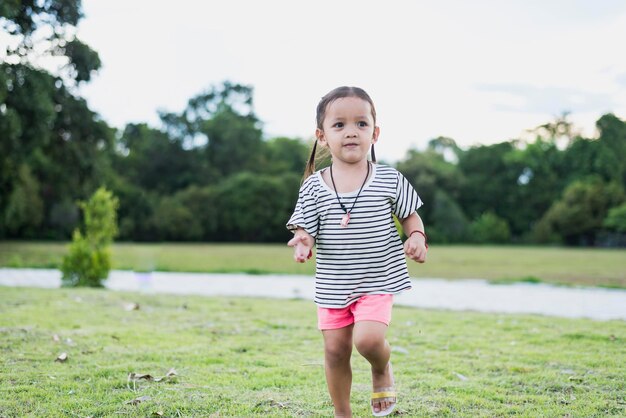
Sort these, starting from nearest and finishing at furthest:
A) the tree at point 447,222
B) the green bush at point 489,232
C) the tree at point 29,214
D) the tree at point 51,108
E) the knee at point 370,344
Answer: the knee at point 370,344
the tree at point 51,108
the tree at point 29,214
the tree at point 447,222
the green bush at point 489,232

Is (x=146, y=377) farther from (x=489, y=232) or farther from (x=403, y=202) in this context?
(x=489, y=232)

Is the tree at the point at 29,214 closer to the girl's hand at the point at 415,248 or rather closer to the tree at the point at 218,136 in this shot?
the tree at the point at 218,136

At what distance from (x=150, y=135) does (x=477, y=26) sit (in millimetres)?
42126

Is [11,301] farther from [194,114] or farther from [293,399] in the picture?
[194,114]

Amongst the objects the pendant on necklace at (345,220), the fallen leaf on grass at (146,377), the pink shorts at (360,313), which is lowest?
the fallen leaf on grass at (146,377)

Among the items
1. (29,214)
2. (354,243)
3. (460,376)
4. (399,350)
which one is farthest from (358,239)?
(29,214)

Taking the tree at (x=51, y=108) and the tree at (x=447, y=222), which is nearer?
the tree at (x=51, y=108)

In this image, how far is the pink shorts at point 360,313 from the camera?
2.90 metres

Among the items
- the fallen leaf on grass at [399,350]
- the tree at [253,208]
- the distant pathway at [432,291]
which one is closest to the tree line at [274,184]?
the tree at [253,208]

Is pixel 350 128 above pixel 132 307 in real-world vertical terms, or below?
above

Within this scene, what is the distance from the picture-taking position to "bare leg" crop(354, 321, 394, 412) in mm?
2869

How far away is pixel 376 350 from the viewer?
9.60 feet

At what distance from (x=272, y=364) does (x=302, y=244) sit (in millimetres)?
1714

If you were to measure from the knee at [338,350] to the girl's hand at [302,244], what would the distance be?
16.8 inches
